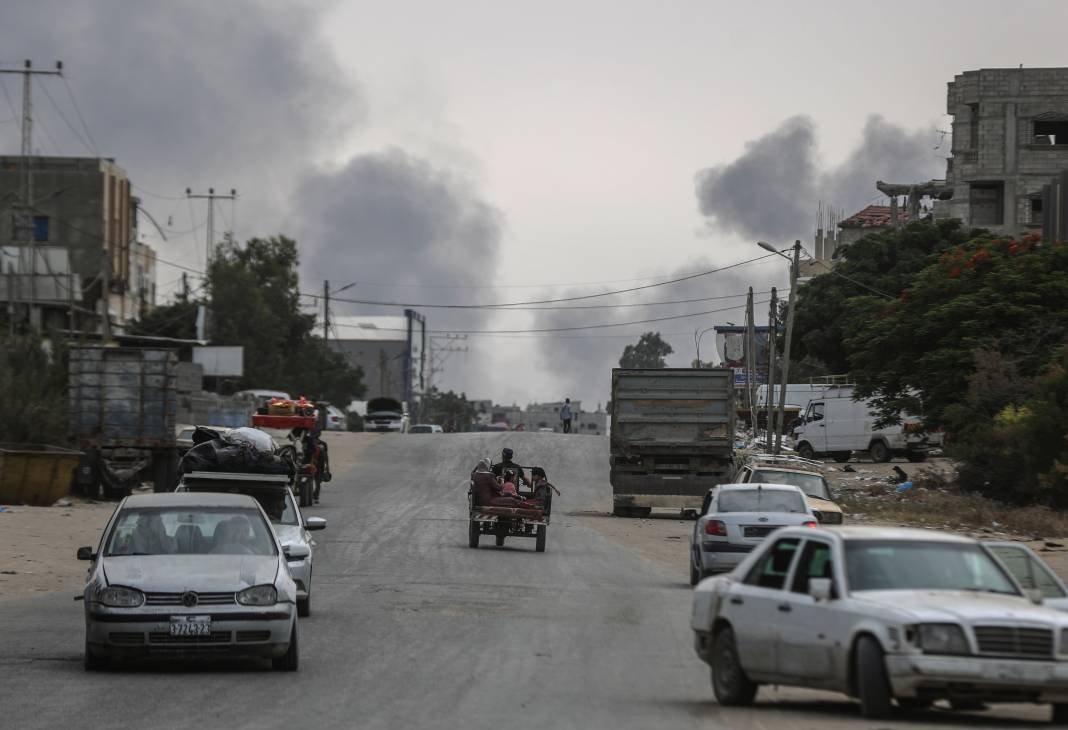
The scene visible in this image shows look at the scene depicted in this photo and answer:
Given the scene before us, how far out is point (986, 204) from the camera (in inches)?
3187

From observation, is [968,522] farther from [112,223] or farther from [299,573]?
[112,223]

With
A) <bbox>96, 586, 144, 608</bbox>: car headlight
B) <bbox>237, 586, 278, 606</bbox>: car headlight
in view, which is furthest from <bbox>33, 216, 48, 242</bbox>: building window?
<bbox>237, 586, 278, 606</bbox>: car headlight

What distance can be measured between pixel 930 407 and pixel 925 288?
13.4 ft

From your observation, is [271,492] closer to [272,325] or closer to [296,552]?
[296,552]

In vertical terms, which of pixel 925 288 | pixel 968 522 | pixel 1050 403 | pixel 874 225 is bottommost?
pixel 968 522

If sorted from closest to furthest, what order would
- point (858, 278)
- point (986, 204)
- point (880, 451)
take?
point (880, 451) < point (858, 278) < point (986, 204)

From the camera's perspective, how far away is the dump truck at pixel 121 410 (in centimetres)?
3888

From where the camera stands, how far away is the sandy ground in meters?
22.5

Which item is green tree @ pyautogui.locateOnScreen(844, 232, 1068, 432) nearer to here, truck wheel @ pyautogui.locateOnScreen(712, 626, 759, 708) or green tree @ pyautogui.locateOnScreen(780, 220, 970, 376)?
green tree @ pyautogui.locateOnScreen(780, 220, 970, 376)

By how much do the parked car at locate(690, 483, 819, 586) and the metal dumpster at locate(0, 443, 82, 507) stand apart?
18.1m

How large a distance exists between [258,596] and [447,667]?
177cm

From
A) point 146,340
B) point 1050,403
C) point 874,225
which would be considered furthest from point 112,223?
point 1050,403

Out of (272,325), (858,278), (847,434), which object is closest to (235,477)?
(847,434)

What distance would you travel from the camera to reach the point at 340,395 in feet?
372
